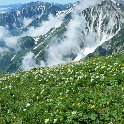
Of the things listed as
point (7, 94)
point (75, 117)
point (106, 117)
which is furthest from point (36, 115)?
point (7, 94)

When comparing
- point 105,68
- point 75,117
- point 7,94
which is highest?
point 75,117

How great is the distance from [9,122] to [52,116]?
7.21ft

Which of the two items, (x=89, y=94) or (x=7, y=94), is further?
(x=7, y=94)

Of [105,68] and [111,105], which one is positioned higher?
[111,105]

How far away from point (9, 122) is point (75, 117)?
3.29 meters

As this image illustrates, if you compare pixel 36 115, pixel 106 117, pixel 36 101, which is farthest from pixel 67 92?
pixel 106 117

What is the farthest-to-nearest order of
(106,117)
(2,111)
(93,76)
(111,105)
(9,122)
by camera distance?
(93,76) < (2,111) < (9,122) < (111,105) < (106,117)

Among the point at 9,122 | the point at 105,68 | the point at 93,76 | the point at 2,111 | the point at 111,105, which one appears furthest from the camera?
the point at 105,68

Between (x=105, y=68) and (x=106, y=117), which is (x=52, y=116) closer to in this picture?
(x=106, y=117)

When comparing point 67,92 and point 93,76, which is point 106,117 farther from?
point 93,76

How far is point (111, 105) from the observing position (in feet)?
48.0

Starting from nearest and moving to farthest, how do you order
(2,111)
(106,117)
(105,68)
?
1. (106,117)
2. (2,111)
3. (105,68)

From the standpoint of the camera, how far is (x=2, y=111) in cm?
1784

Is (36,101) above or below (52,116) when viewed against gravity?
below
